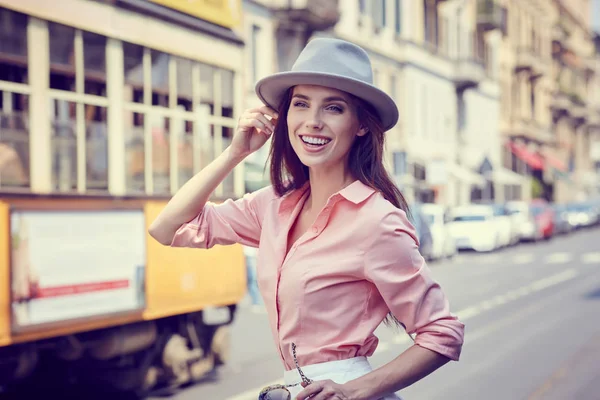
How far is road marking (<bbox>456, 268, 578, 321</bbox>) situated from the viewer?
15805 mm

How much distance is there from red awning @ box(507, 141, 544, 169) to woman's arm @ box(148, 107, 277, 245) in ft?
179

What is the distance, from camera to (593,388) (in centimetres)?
932

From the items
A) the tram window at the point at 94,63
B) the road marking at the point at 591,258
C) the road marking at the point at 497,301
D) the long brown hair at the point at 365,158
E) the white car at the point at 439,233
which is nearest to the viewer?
the long brown hair at the point at 365,158

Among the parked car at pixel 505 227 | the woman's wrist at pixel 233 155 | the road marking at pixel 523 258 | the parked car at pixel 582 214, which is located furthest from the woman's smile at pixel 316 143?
the parked car at pixel 582 214

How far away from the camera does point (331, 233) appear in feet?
9.00

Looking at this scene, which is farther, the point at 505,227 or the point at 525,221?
the point at 525,221

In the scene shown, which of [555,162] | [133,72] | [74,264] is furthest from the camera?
[555,162]

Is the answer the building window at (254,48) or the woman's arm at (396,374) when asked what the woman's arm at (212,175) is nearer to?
the woman's arm at (396,374)

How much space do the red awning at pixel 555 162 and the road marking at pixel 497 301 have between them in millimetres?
41440

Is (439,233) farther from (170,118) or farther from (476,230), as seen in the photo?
→ (170,118)

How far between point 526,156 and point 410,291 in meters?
56.5

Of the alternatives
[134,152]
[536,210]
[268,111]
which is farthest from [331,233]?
[536,210]

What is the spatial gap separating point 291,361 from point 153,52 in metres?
6.71

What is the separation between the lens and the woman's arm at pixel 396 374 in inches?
103
